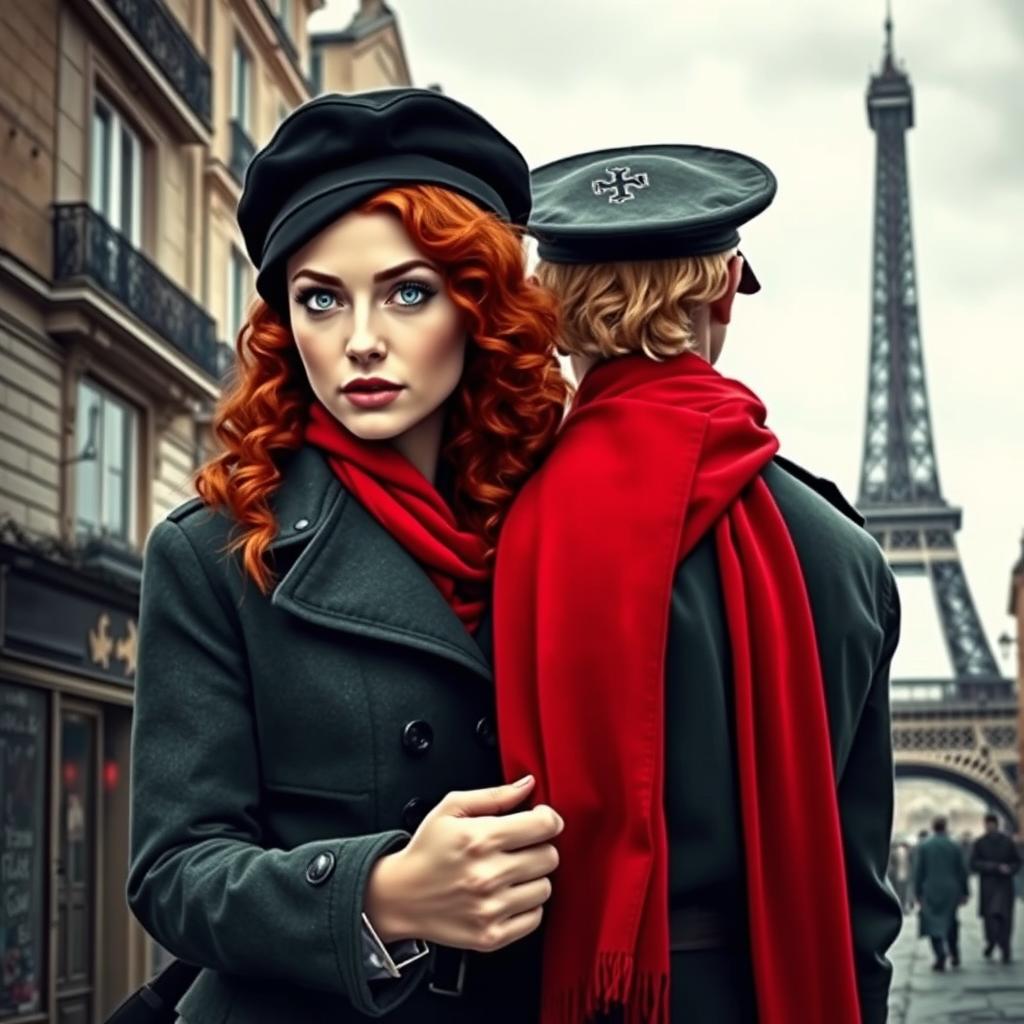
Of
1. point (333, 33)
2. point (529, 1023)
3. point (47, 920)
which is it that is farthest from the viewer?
point (333, 33)

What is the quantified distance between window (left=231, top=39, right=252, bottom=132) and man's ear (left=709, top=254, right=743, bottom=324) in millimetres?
22437

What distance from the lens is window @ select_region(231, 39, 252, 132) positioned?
25016mm

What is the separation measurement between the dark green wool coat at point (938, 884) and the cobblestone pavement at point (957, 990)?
0.50 m

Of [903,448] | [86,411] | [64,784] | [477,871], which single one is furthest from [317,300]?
[903,448]

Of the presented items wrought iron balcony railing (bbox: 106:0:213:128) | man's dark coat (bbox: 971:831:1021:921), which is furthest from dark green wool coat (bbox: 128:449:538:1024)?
man's dark coat (bbox: 971:831:1021:921)

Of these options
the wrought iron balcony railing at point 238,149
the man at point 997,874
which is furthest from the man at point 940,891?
the wrought iron balcony railing at point 238,149

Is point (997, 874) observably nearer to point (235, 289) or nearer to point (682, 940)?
point (235, 289)

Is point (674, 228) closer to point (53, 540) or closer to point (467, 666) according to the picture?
point (467, 666)

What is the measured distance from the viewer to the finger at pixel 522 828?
241 centimetres

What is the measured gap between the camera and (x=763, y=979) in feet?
8.46

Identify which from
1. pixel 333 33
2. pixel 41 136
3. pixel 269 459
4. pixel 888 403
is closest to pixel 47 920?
pixel 41 136

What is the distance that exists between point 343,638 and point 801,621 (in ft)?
1.89

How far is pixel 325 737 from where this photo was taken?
2.68 meters

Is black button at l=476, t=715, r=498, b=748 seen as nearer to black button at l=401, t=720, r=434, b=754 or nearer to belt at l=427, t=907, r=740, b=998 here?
black button at l=401, t=720, r=434, b=754
